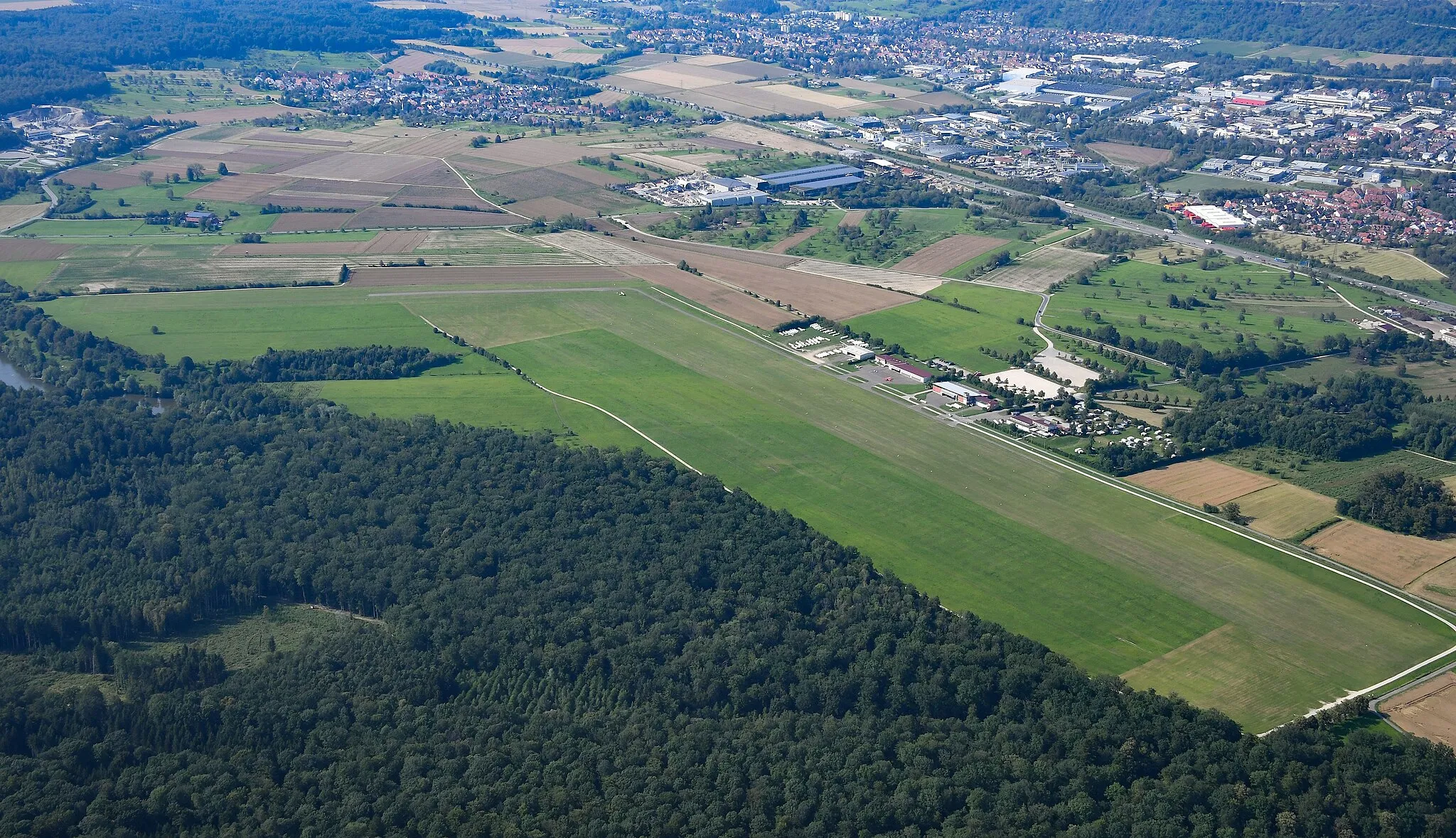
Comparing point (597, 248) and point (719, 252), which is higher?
point (719, 252)

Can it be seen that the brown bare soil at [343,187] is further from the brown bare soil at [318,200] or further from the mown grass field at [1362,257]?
the mown grass field at [1362,257]

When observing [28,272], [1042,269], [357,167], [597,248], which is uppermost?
[1042,269]

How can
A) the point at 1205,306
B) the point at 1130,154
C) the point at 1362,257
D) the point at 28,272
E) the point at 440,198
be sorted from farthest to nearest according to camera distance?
the point at 1130,154 < the point at 440,198 < the point at 1362,257 < the point at 28,272 < the point at 1205,306

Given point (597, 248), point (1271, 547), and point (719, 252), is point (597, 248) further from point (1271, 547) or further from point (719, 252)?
point (1271, 547)

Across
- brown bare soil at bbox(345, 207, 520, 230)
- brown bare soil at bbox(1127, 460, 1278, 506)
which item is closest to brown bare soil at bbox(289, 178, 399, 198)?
brown bare soil at bbox(345, 207, 520, 230)

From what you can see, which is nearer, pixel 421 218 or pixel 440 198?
pixel 421 218

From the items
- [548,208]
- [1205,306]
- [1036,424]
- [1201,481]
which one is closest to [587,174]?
[548,208]

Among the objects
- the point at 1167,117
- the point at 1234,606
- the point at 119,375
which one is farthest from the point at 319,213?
the point at 1167,117

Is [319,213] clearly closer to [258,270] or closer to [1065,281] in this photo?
[258,270]
